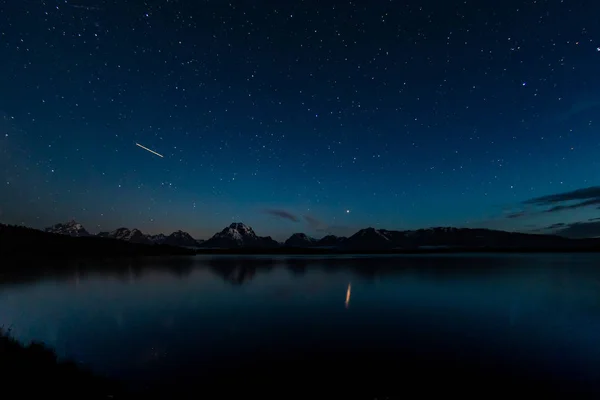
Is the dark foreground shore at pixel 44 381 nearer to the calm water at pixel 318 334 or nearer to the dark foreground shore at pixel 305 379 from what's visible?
the dark foreground shore at pixel 305 379

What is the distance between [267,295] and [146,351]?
66.9ft

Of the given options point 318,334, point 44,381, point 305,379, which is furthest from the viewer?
point 318,334

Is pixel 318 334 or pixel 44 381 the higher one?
pixel 44 381

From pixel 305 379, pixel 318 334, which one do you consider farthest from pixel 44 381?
pixel 318 334

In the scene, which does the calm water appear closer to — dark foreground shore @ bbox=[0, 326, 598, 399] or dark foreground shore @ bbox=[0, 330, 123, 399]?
dark foreground shore @ bbox=[0, 326, 598, 399]

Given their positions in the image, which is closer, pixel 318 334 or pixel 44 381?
pixel 44 381

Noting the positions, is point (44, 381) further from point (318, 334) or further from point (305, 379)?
point (318, 334)

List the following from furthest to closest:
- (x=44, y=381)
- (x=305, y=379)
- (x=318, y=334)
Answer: (x=318, y=334), (x=305, y=379), (x=44, y=381)

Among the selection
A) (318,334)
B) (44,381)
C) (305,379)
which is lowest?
(318,334)

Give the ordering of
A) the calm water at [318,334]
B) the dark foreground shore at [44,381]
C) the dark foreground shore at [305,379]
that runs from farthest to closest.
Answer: the calm water at [318,334] → the dark foreground shore at [305,379] → the dark foreground shore at [44,381]

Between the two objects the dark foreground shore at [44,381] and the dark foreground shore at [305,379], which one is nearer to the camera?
the dark foreground shore at [44,381]

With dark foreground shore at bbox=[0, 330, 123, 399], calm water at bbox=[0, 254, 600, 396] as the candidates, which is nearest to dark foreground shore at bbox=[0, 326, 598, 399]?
dark foreground shore at bbox=[0, 330, 123, 399]

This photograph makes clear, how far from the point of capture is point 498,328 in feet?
66.0

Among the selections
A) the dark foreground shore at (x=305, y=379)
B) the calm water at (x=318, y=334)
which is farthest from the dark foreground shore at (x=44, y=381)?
the calm water at (x=318, y=334)
